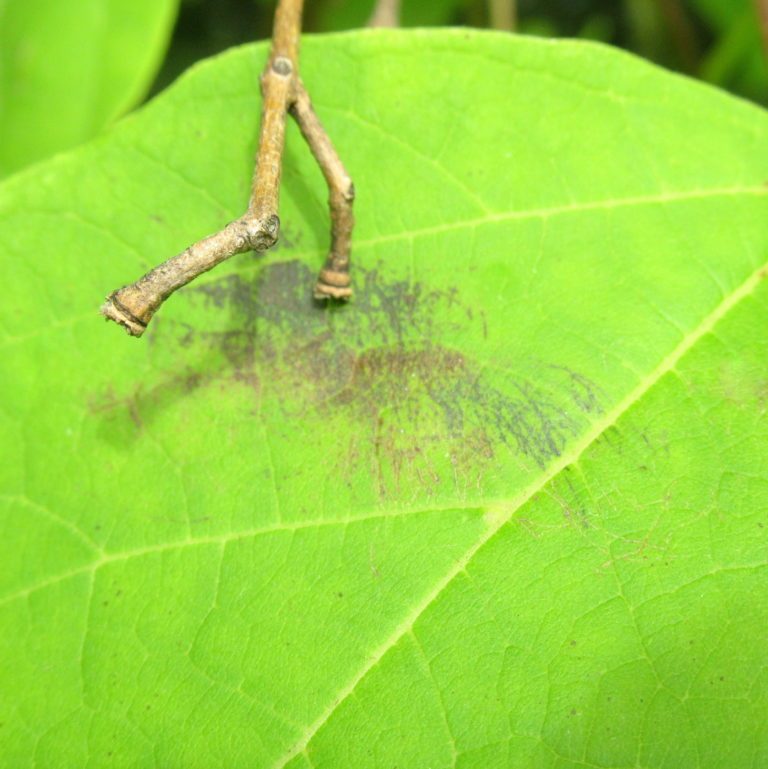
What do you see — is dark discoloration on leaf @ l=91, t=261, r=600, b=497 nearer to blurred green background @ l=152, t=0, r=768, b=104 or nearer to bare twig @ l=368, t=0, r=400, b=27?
bare twig @ l=368, t=0, r=400, b=27

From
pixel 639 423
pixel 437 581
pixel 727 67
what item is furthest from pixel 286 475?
pixel 727 67

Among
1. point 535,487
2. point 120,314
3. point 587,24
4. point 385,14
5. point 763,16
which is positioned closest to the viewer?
point 120,314

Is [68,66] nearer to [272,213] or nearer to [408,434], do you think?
[272,213]

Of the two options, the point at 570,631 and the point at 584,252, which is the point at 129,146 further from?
the point at 570,631

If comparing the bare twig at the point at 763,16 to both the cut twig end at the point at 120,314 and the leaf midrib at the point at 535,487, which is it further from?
the cut twig end at the point at 120,314

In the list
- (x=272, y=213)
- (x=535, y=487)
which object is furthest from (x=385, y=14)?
(x=535, y=487)

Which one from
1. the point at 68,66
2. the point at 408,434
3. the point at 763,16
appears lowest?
the point at 408,434

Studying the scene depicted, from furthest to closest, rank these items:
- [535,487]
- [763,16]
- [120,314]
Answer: [763,16]
[535,487]
[120,314]
